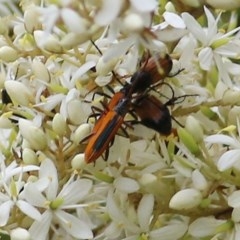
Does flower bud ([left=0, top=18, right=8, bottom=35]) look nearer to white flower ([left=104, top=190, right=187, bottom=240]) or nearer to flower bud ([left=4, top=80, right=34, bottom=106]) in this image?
flower bud ([left=4, top=80, right=34, bottom=106])

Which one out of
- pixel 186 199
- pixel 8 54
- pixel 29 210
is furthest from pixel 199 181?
pixel 8 54

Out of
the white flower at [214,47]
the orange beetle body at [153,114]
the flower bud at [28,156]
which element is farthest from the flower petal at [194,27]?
the flower bud at [28,156]

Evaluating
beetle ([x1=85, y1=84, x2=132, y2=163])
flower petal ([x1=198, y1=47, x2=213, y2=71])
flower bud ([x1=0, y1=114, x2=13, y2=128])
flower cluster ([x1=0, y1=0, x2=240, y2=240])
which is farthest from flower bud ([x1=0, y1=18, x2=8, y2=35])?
flower petal ([x1=198, y1=47, x2=213, y2=71])

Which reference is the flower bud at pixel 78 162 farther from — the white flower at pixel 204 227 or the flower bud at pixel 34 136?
the white flower at pixel 204 227

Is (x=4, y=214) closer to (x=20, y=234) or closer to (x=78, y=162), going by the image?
(x=20, y=234)

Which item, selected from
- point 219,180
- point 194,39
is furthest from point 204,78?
point 219,180

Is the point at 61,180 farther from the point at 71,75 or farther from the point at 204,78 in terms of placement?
the point at 204,78
